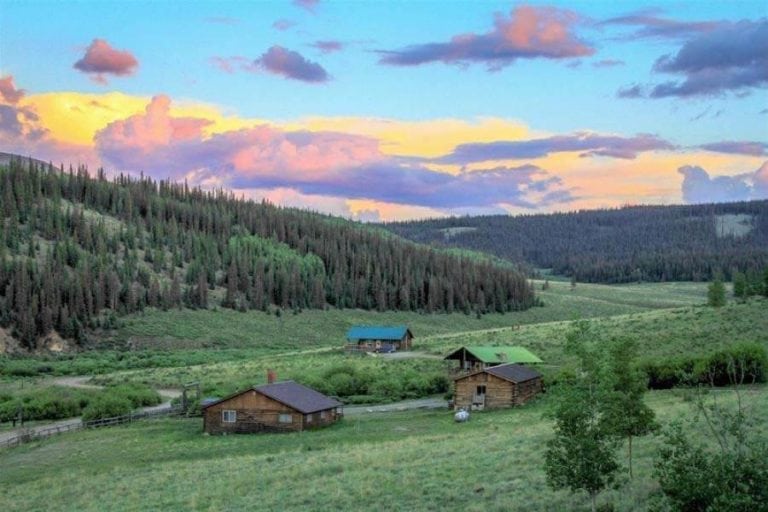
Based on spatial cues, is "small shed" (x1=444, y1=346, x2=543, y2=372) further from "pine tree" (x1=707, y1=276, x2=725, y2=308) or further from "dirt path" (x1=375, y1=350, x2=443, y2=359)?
"pine tree" (x1=707, y1=276, x2=725, y2=308)

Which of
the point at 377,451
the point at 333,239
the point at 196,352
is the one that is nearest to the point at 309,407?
the point at 377,451

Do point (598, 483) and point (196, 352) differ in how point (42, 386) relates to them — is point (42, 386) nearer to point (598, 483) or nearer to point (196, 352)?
point (196, 352)

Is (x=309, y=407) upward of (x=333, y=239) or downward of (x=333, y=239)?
downward

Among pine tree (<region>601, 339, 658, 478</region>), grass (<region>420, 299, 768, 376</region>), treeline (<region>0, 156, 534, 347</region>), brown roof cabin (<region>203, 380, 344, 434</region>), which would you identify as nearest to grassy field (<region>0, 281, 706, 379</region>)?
treeline (<region>0, 156, 534, 347</region>)

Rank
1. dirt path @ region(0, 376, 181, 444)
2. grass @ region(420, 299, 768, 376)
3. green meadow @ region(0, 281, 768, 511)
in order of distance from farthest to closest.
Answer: grass @ region(420, 299, 768, 376) → dirt path @ region(0, 376, 181, 444) → green meadow @ region(0, 281, 768, 511)

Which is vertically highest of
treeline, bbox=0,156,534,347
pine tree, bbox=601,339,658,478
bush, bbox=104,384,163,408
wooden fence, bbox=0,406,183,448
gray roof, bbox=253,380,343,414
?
treeline, bbox=0,156,534,347

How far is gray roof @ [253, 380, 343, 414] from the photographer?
5047 cm

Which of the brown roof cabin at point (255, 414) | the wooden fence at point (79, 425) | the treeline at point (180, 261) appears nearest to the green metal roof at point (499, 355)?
the brown roof cabin at point (255, 414)

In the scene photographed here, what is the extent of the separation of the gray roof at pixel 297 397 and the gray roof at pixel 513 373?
1008 cm

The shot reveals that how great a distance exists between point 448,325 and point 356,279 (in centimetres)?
2081

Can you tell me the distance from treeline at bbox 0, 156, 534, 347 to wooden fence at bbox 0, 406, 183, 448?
187 feet

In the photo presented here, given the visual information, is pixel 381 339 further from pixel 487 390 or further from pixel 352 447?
pixel 352 447

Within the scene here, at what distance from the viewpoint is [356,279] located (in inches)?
6427

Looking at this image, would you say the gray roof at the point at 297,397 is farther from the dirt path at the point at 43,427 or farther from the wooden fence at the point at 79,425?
the dirt path at the point at 43,427
